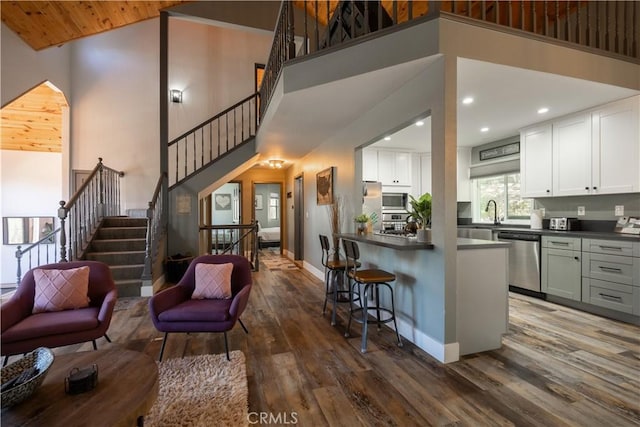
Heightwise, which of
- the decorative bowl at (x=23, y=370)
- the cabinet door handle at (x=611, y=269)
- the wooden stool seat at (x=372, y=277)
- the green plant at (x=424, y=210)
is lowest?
the decorative bowl at (x=23, y=370)

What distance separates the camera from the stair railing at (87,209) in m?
4.17

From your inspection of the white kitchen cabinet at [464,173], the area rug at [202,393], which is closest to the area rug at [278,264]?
the white kitchen cabinet at [464,173]

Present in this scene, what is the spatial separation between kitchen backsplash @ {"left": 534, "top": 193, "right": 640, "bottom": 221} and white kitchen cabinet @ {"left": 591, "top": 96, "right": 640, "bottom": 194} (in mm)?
328

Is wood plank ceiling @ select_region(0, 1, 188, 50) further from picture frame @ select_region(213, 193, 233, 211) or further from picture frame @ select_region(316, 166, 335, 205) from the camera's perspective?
picture frame @ select_region(213, 193, 233, 211)

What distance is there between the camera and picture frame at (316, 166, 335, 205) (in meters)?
4.76

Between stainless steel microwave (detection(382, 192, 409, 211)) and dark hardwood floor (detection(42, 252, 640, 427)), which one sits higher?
stainless steel microwave (detection(382, 192, 409, 211))

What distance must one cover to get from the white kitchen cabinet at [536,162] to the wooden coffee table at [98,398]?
5.10 m

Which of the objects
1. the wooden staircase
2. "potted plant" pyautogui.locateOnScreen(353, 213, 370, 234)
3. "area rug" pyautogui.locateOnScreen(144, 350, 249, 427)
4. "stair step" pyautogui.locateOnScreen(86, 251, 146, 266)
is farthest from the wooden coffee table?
"stair step" pyautogui.locateOnScreen(86, 251, 146, 266)

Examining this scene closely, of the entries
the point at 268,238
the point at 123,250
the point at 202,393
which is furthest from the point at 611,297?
the point at 268,238

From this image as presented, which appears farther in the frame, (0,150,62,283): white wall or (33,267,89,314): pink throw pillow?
(0,150,62,283): white wall

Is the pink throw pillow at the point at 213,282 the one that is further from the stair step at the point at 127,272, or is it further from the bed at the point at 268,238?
the bed at the point at 268,238

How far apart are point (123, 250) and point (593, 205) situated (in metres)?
7.13

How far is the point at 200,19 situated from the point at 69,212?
4011mm

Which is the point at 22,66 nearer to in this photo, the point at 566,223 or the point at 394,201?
the point at 394,201
